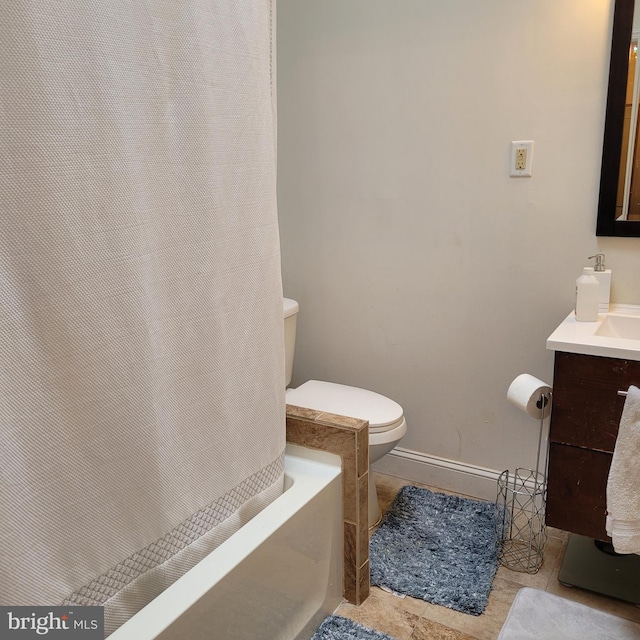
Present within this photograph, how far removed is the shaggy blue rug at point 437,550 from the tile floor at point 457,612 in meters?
0.03

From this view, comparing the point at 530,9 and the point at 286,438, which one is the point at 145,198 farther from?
the point at 530,9

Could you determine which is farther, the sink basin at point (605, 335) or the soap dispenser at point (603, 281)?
the soap dispenser at point (603, 281)

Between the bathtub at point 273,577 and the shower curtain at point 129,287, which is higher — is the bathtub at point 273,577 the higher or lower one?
the lower one

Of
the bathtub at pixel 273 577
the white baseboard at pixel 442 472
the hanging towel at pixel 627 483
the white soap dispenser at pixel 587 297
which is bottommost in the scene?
the white baseboard at pixel 442 472

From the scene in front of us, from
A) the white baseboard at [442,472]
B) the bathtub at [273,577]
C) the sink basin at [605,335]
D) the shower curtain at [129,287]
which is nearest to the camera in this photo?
the shower curtain at [129,287]

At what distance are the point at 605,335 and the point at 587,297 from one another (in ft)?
0.47

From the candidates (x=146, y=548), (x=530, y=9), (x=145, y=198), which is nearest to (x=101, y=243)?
(x=145, y=198)

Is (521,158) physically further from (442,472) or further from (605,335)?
(442,472)

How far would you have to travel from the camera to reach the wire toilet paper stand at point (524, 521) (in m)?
1.92

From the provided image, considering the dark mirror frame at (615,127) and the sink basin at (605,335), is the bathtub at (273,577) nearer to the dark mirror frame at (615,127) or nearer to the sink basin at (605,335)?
the sink basin at (605,335)

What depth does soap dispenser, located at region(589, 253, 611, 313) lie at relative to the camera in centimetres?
191

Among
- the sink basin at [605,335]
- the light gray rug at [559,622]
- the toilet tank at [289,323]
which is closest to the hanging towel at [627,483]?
the sink basin at [605,335]

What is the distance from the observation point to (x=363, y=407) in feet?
6.85

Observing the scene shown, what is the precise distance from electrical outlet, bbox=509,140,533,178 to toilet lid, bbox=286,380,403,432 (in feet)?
2.95
